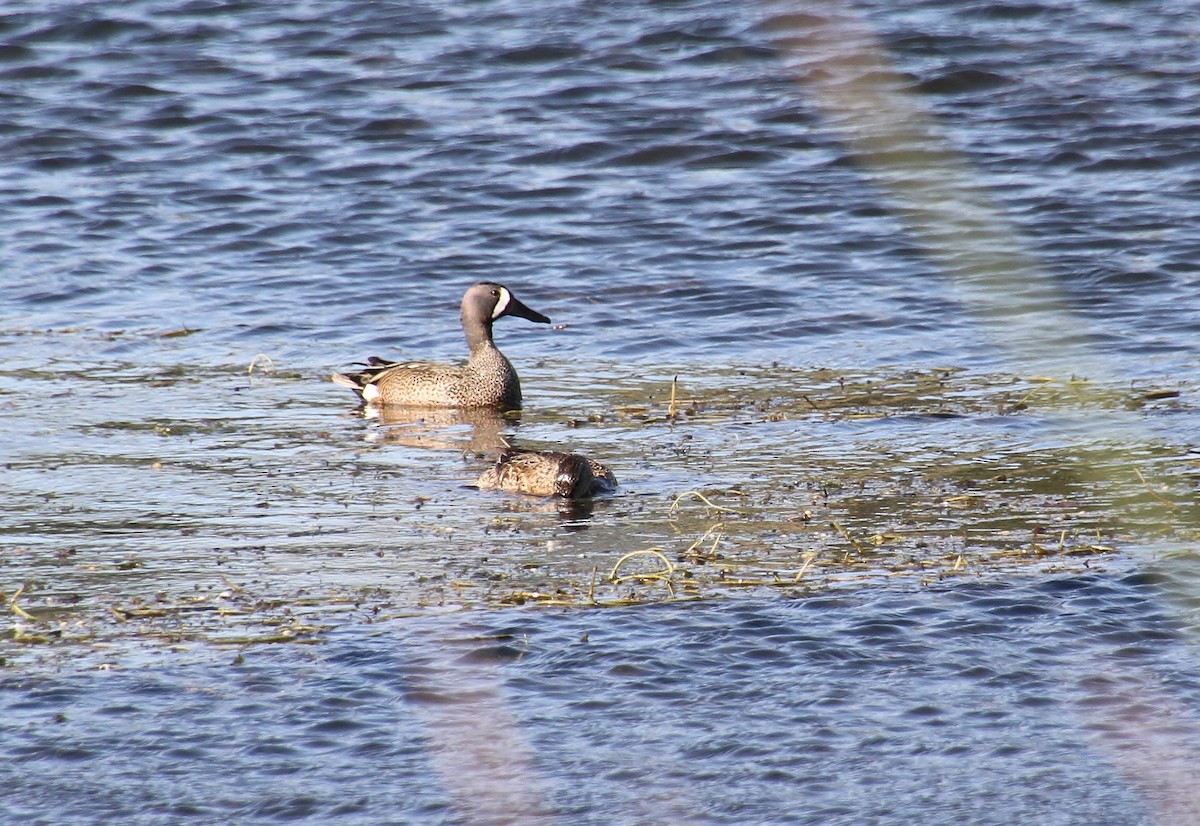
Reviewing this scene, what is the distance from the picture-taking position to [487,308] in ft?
40.1

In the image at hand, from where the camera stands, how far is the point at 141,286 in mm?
14805

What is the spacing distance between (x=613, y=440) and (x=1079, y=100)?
11929 millimetres

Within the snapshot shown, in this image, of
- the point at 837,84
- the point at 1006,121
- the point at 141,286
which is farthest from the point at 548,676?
the point at 1006,121

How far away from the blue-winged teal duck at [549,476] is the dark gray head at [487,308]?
3.59 metres

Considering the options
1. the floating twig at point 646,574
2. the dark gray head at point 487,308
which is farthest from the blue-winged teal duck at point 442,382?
the floating twig at point 646,574

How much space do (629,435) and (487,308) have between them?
2.62 meters

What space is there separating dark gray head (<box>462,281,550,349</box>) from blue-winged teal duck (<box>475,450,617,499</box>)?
3587mm

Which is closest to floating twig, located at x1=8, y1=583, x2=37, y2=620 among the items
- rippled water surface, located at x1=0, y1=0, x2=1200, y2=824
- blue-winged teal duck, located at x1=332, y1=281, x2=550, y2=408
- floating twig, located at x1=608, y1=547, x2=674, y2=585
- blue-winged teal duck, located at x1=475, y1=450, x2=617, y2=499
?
rippled water surface, located at x1=0, y1=0, x2=1200, y2=824

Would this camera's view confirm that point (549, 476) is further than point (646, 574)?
Yes

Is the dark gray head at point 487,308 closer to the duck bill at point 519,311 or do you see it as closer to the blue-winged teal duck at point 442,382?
the duck bill at point 519,311

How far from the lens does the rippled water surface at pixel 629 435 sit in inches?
190

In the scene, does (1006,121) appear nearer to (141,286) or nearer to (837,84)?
(141,286)

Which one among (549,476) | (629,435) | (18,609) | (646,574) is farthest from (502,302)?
(18,609)

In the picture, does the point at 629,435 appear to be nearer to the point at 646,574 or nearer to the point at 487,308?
the point at 487,308
